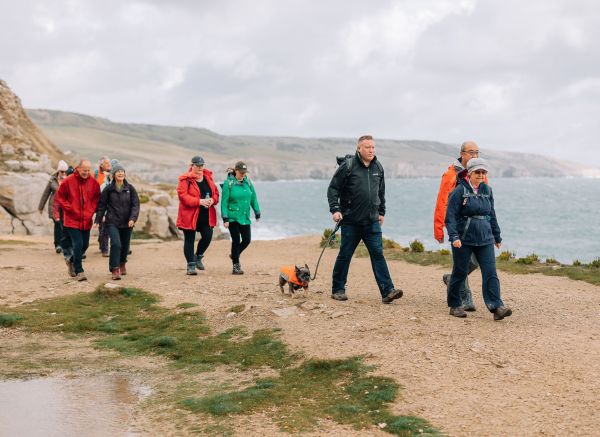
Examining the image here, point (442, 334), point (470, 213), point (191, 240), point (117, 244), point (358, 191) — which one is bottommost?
point (442, 334)

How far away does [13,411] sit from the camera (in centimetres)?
605

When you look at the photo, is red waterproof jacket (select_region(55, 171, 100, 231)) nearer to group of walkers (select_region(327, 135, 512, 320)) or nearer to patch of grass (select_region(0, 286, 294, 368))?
patch of grass (select_region(0, 286, 294, 368))

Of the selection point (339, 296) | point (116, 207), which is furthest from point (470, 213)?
point (116, 207)

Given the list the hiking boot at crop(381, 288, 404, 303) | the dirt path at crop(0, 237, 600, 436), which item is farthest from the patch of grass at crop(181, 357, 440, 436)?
the hiking boot at crop(381, 288, 404, 303)

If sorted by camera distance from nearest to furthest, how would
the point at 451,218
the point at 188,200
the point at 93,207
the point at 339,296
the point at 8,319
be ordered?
the point at 451,218 < the point at 8,319 < the point at 339,296 < the point at 93,207 < the point at 188,200

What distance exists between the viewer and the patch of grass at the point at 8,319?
377 inches

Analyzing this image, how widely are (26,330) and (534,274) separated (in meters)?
10.5

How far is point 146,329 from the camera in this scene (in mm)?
9391

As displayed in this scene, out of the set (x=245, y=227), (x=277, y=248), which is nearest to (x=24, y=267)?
(x=245, y=227)

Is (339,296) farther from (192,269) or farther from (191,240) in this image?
(192,269)

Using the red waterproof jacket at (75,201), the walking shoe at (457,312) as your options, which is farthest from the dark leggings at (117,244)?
the walking shoe at (457,312)

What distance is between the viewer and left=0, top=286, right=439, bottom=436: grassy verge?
589 cm

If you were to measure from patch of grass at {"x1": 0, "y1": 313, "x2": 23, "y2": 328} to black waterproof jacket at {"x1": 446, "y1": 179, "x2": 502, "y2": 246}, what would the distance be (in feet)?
21.0

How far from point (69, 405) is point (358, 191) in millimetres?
5021
